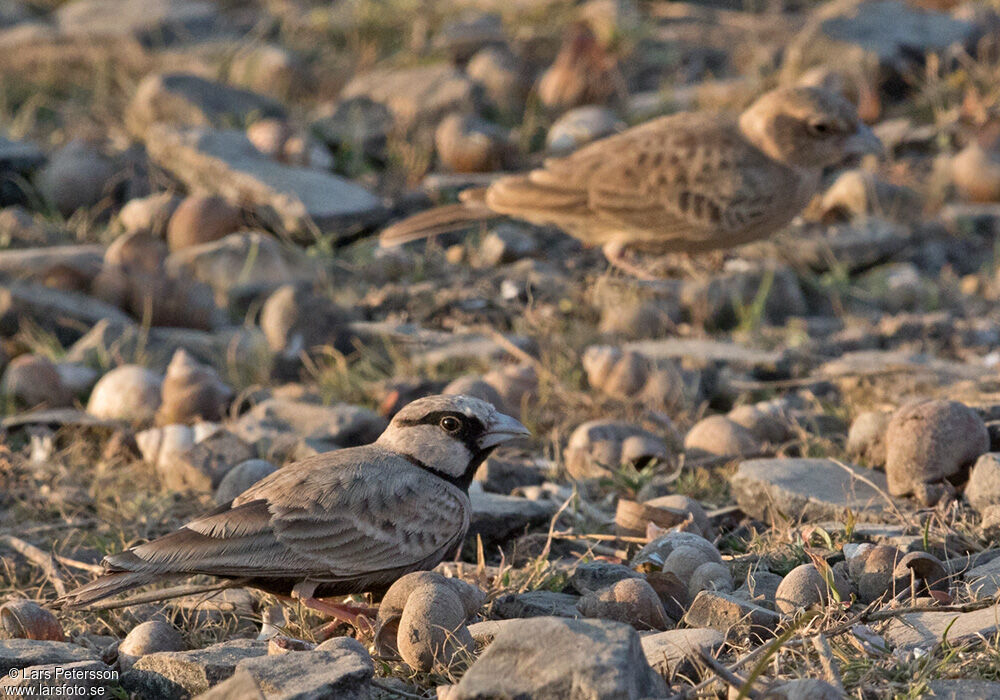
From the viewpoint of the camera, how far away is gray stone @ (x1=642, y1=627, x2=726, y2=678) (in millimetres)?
2809

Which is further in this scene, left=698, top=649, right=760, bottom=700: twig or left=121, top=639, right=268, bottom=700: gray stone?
left=121, top=639, right=268, bottom=700: gray stone

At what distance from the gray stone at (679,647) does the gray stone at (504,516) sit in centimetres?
121

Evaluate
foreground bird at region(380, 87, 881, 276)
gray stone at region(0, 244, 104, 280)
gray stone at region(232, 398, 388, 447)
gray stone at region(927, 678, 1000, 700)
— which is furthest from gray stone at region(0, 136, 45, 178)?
gray stone at region(927, 678, 1000, 700)

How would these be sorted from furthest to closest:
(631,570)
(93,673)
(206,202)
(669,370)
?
(206,202)
(669,370)
(631,570)
(93,673)

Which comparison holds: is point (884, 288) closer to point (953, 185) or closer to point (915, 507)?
point (953, 185)

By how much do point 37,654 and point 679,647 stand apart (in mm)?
1607

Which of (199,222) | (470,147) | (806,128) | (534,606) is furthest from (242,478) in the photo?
(470,147)

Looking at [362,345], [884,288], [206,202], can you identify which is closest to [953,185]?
[884,288]

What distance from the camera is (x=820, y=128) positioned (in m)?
6.36

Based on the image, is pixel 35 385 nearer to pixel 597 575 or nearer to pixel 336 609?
pixel 336 609

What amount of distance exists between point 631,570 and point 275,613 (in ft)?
3.48

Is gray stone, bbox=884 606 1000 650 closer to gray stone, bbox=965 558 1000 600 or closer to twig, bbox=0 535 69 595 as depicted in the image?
gray stone, bbox=965 558 1000 600


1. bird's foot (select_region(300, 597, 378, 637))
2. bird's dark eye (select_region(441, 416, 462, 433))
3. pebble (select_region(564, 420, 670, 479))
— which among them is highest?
bird's dark eye (select_region(441, 416, 462, 433))

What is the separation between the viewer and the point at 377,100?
9.25m
